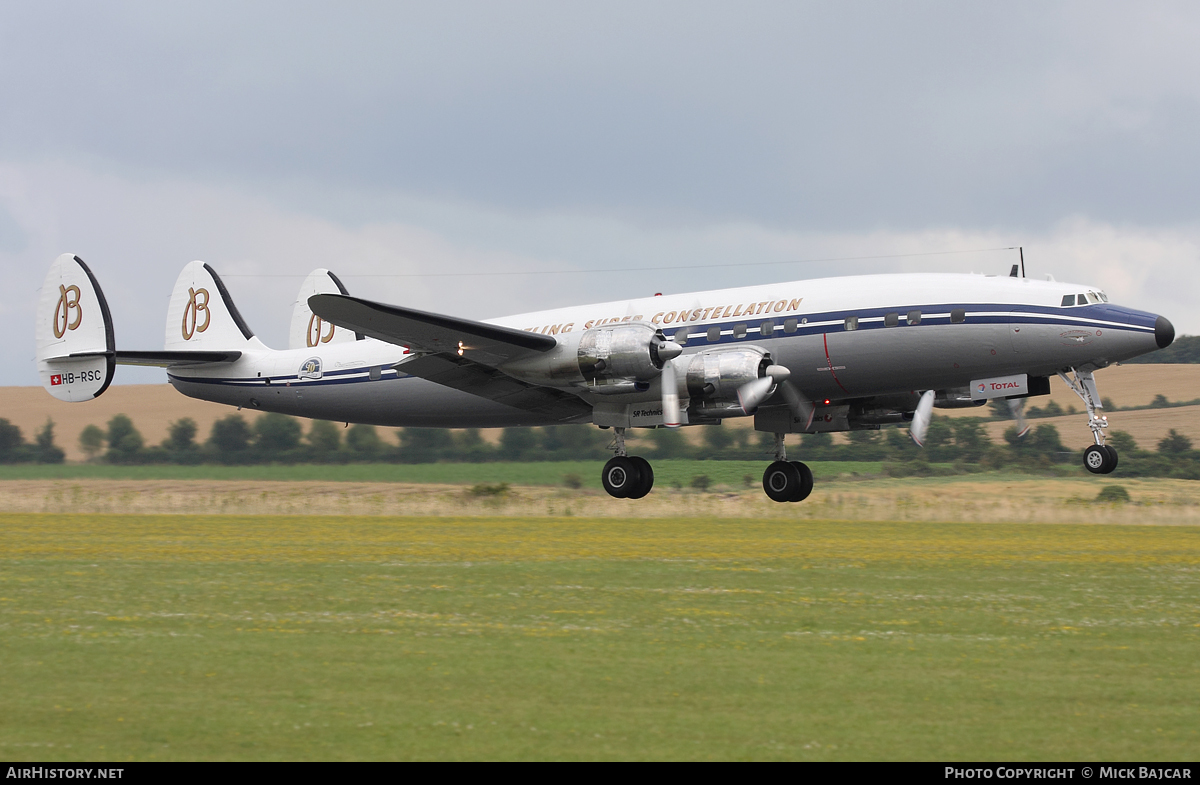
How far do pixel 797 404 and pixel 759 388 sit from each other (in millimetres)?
2773

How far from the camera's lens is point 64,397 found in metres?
29.1

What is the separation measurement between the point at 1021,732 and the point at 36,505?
3101 centimetres

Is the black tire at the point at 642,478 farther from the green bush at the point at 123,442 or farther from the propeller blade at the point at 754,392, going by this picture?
the green bush at the point at 123,442

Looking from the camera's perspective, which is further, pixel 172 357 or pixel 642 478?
pixel 172 357

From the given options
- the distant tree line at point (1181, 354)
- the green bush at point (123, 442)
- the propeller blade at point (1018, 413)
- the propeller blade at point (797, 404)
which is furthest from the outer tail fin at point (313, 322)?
the distant tree line at point (1181, 354)

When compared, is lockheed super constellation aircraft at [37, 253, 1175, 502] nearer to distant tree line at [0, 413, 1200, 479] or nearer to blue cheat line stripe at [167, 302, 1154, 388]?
blue cheat line stripe at [167, 302, 1154, 388]

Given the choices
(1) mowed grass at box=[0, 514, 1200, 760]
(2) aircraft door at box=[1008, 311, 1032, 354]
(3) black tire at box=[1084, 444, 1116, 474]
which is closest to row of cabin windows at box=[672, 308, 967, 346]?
(2) aircraft door at box=[1008, 311, 1032, 354]

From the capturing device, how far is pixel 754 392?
21.2 m

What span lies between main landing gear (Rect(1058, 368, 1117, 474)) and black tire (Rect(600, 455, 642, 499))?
9189 millimetres

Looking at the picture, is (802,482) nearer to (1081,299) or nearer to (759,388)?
(759,388)

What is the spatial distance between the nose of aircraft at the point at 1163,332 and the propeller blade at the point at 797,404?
6809 mm

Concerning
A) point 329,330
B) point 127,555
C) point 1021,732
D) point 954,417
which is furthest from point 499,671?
point 954,417

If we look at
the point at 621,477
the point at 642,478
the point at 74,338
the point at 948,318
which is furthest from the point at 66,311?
the point at 948,318

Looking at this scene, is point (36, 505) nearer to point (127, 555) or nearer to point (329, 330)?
point (329, 330)
